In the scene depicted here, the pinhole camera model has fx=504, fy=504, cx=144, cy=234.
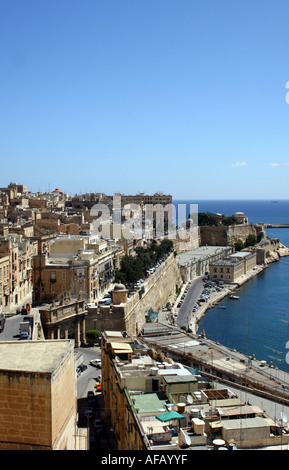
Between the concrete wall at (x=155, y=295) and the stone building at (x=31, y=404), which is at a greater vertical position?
the stone building at (x=31, y=404)

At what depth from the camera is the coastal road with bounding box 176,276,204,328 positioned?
23.2m

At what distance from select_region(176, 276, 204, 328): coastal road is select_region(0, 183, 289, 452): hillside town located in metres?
0.10

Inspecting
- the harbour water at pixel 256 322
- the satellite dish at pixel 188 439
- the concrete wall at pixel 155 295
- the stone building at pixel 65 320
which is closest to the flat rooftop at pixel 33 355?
the satellite dish at pixel 188 439

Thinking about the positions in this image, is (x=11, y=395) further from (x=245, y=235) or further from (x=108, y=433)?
(x=245, y=235)

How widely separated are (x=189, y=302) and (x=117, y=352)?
17846 millimetres

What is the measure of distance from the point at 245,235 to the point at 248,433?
47921mm

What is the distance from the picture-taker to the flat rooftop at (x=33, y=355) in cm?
466

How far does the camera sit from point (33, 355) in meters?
4.94

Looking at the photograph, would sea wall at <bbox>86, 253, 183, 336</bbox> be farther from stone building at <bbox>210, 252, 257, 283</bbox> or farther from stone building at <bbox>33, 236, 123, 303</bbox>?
stone building at <bbox>210, 252, 257, 283</bbox>

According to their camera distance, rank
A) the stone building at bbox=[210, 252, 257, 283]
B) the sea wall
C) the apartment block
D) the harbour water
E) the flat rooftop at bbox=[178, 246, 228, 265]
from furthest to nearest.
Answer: the flat rooftop at bbox=[178, 246, 228, 265] → the stone building at bbox=[210, 252, 257, 283] → the harbour water → the sea wall → the apartment block

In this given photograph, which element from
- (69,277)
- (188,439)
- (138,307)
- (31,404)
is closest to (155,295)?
(138,307)

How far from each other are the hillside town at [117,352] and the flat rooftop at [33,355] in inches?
0.5

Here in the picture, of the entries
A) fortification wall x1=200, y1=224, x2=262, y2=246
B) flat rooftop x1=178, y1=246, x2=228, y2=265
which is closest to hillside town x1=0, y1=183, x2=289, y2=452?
flat rooftop x1=178, y1=246, x2=228, y2=265

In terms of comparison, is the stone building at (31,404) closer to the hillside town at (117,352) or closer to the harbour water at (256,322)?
the hillside town at (117,352)
